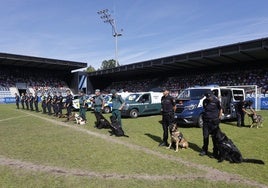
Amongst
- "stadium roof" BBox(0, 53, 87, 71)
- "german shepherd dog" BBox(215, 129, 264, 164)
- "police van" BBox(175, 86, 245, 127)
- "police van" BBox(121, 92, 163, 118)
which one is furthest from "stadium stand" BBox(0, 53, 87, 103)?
"german shepherd dog" BBox(215, 129, 264, 164)

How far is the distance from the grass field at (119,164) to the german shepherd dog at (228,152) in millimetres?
206

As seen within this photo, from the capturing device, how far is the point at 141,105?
18.3 meters

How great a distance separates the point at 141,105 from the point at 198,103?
623 cm

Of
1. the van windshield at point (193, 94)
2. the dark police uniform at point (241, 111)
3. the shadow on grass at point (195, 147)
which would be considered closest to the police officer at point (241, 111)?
the dark police uniform at point (241, 111)

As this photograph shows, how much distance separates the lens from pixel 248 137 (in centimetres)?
1013

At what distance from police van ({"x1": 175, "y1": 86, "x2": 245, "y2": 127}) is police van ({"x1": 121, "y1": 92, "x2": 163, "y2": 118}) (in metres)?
4.64

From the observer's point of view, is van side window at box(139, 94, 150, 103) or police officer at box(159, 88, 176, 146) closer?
police officer at box(159, 88, 176, 146)

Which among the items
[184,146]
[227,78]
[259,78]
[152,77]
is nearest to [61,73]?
[152,77]

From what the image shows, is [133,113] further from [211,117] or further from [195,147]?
[211,117]

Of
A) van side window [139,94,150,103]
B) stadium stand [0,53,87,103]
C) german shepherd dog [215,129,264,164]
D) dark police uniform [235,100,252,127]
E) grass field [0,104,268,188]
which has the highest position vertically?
stadium stand [0,53,87,103]

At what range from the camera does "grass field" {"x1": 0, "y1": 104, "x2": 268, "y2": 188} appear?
5.37m

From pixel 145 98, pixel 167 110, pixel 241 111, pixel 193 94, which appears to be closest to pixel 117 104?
pixel 167 110

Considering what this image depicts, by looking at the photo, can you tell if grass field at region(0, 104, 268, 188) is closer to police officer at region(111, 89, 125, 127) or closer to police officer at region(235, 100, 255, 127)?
police officer at region(111, 89, 125, 127)

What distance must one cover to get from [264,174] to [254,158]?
1.40 metres
